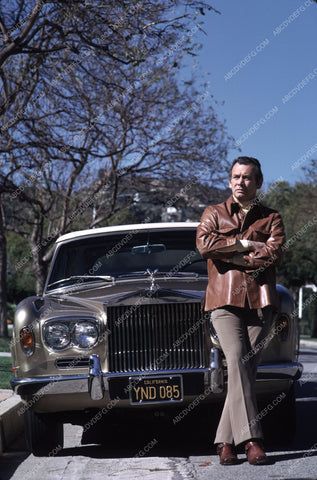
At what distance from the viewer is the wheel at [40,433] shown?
6.14m

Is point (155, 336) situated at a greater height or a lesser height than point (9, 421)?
greater

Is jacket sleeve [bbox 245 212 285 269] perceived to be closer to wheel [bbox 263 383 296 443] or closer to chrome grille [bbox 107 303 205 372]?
chrome grille [bbox 107 303 205 372]

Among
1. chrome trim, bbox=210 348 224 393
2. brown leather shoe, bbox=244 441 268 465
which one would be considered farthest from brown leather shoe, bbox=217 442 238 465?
chrome trim, bbox=210 348 224 393

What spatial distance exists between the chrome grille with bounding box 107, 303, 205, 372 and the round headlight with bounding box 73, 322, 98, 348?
0.36 feet

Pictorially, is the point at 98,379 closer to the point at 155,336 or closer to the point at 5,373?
the point at 155,336

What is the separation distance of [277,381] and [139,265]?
187 cm

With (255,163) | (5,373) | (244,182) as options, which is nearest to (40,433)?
(244,182)

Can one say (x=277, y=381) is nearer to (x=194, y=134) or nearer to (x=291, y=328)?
(x=291, y=328)

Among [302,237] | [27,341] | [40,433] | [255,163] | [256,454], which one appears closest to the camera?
[256,454]

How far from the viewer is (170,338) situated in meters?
5.96

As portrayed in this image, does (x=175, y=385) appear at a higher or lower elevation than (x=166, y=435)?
higher

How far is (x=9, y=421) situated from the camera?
23.4 feet

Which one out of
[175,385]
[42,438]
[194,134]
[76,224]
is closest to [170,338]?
[175,385]

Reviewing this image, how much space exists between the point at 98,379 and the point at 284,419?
1.53 metres
